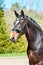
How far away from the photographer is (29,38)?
532 centimetres

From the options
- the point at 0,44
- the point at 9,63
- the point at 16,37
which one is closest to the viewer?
the point at 16,37

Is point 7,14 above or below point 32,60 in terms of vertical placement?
below

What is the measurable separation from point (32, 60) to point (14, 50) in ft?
40.7

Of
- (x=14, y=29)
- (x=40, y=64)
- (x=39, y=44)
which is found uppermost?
(x=14, y=29)

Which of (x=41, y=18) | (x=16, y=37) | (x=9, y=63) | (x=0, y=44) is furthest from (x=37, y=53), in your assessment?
(x=41, y=18)

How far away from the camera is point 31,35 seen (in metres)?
5.34

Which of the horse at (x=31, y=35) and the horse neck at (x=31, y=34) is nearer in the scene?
the horse at (x=31, y=35)

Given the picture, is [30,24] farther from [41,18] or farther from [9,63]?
[41,18]

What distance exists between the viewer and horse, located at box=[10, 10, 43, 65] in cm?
515

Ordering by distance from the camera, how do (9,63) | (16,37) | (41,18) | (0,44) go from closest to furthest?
(16,37) → (9,63) → (0,44) → (41,18)

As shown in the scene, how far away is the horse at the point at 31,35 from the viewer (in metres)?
5.15

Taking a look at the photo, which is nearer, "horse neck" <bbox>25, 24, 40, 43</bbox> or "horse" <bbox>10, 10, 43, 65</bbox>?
"horse" <bbox>10, 10, 43, 65</bbox>

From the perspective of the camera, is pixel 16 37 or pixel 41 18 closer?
pixel 16 37

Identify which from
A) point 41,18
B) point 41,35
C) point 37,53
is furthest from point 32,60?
point 41,18
